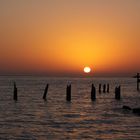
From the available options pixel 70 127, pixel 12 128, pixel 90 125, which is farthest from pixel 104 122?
pixel 12 128

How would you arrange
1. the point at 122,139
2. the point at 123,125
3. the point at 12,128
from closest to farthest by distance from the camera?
the point at 122,139
the point at 12,128
the point at 123,125

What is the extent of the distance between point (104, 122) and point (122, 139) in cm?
826

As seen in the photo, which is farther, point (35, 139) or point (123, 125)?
point (123, 125)

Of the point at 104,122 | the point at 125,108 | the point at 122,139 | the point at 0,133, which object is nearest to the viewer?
the point at 122,139

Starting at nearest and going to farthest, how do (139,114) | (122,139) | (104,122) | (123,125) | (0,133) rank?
(122,139), (0,133), (123,125), (104,122), (139,114)

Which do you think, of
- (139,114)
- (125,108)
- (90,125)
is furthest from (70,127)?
(125,108)

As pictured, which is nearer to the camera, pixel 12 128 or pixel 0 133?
pixel 0 133

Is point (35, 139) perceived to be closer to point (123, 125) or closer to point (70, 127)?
point (70, 127)

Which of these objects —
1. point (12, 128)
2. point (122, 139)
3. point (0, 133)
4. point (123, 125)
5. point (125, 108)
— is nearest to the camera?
point (122, 139)

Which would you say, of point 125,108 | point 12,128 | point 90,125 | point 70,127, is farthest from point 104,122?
point 125,108

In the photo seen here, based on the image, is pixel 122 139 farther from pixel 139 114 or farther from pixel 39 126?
pixel 139 114

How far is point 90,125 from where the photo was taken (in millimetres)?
29500

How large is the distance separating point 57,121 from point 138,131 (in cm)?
830

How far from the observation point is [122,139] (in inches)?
906
